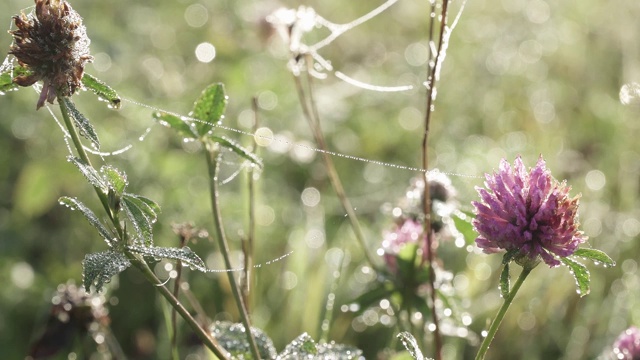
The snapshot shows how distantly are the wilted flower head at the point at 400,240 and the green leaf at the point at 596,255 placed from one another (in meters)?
0.45

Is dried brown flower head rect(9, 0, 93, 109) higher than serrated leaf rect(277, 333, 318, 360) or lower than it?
higher

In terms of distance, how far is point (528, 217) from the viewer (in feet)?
3.48

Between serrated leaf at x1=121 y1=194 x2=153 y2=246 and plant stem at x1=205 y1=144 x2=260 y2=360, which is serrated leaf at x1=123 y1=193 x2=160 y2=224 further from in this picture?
plant stem at x1=205 y1=144 x2=260 y2=360

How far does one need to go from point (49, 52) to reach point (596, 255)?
75 centimetres

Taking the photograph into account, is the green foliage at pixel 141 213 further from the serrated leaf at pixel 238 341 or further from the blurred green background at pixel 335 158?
the blurred green background at pixel 335 158

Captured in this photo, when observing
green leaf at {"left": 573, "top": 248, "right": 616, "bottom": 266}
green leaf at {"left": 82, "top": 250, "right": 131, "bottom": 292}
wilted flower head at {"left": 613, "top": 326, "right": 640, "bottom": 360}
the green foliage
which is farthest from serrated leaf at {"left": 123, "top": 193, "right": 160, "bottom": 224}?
wilted flower head at {"left": 613, "top": 326, "right": 640, "bottom": 360}

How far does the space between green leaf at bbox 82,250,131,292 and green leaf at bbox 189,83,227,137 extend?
27 cm

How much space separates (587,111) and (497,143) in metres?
0.61

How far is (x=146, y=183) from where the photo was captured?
7.73 feet

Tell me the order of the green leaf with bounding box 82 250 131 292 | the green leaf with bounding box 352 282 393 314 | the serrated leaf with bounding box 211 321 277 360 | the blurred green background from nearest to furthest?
the green leaf with bounding box 82 250 131 292 → the serrated leaf with bounding box 211 321 277 360 → the green leaf with bounding box 352 282 393 314 → the blurred green background

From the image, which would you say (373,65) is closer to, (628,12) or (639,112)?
(639,112)

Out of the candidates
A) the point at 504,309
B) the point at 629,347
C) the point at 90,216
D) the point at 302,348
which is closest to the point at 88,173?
the point at 90,216

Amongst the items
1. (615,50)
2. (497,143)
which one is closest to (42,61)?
(497,143)

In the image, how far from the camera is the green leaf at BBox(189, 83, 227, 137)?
3.91 feet
